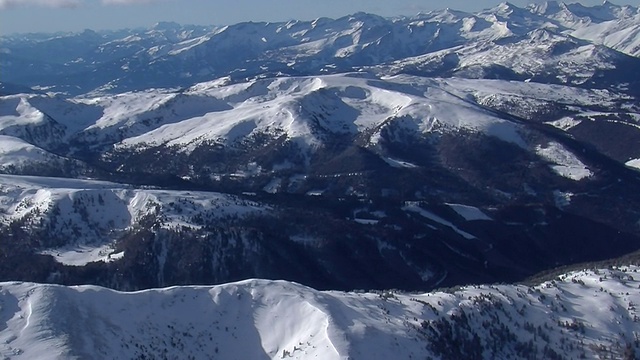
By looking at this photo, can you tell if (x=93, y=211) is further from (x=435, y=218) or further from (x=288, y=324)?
(x=288, y=324)

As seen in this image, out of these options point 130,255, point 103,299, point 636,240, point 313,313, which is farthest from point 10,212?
point 636,240

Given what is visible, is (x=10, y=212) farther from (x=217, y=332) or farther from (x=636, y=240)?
(x=636, y=240)

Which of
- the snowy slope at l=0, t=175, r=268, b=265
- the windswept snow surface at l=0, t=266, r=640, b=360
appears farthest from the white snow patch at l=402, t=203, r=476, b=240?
the windswept snow surface at l=0, t=266, r=640, b=360

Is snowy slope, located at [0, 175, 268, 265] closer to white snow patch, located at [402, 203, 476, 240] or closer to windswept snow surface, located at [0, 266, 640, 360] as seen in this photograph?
white snow patch, located at [402, 203, 476, 240]

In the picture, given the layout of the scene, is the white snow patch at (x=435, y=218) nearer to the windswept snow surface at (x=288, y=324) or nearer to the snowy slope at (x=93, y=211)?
the snowy slope at (x=93, y=211)

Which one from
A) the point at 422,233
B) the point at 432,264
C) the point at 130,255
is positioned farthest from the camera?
the point at 422,233

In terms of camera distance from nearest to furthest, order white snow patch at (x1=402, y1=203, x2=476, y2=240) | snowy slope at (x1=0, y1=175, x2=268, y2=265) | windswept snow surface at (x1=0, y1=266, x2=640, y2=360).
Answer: windswept snow surface at (x1=0, y1=266, x2=640, y2=360), snowy slope at (x1=0, y1=175, x2=268, y2=265), white snow patch at (x1=402, y1=203, x2=476, y2=240)

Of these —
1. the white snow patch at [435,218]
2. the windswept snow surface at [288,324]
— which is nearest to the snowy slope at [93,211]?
the white snow patch at [435,218]

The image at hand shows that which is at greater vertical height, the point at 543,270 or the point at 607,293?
the point at 607,293
